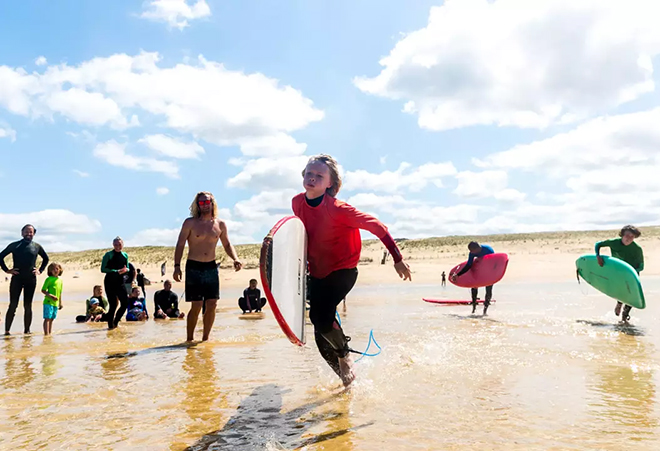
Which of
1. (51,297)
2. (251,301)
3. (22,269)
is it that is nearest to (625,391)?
(51,297)

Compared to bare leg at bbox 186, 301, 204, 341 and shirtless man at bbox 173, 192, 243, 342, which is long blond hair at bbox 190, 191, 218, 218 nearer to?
shirtless man at bbox 173, 192, 243, 342

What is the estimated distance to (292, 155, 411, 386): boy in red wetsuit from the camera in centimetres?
385

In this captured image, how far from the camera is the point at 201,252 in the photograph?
6125mm

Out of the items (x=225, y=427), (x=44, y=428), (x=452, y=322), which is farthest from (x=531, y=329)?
(x=44, y=428)

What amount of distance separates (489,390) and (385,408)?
94 cm

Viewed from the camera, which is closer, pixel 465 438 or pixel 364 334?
pixel 465 438

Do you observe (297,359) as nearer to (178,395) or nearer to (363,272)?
(178,395)

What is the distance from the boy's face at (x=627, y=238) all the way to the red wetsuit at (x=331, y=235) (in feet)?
22.2

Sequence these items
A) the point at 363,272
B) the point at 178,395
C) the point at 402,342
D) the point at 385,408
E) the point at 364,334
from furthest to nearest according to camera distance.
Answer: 1. the point at 363,272
2. the point at 364,334
3. the point at 402,342
4. the point at 178,395
5. the point at 385,408

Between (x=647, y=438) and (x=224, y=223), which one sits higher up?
(x=224, y=223)

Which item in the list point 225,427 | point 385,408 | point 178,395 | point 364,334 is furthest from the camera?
point 364,334

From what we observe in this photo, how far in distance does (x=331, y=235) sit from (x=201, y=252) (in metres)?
2.76

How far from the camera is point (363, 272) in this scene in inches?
1176

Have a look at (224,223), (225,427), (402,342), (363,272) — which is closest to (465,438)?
(225,427)
